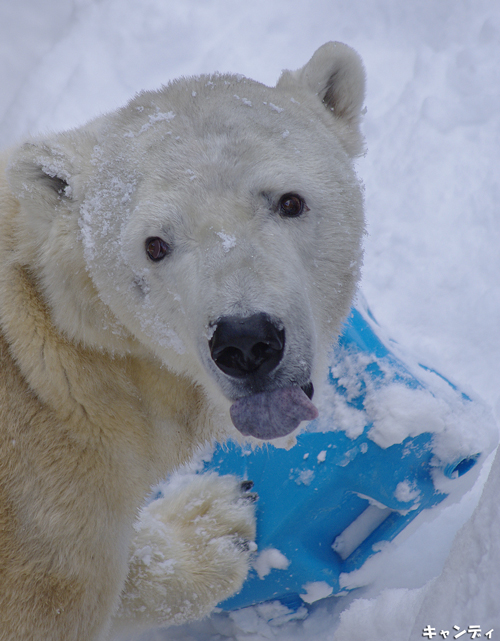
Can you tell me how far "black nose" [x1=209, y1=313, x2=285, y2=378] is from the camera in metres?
1.45

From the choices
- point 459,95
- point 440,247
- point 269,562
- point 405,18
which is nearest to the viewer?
point 269,562

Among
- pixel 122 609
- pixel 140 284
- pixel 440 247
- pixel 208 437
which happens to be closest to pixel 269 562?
pixel 122 609

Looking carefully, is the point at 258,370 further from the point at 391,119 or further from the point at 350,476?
the point at 391,119

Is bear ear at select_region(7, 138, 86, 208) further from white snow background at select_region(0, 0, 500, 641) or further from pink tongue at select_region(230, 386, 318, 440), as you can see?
white snow background at select_region(0, 0, 500, 641)

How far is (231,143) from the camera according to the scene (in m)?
1.72

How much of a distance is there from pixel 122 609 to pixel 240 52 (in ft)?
13.8

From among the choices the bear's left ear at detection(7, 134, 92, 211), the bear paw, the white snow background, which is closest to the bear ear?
the bear's left ear at detection(7, 134, 92, 211)

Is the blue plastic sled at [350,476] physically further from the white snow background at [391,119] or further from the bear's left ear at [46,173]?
the bear's left ear at [46,173]

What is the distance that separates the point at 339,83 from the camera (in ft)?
7.09

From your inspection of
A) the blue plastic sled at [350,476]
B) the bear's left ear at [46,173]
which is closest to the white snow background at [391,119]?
the blue plastic sled at [350,476]

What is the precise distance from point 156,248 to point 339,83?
40.7 inches

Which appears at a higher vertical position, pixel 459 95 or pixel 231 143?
pixel 459 95

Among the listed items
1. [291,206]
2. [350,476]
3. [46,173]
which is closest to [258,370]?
[291,206]

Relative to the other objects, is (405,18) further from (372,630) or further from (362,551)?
(372,630)
